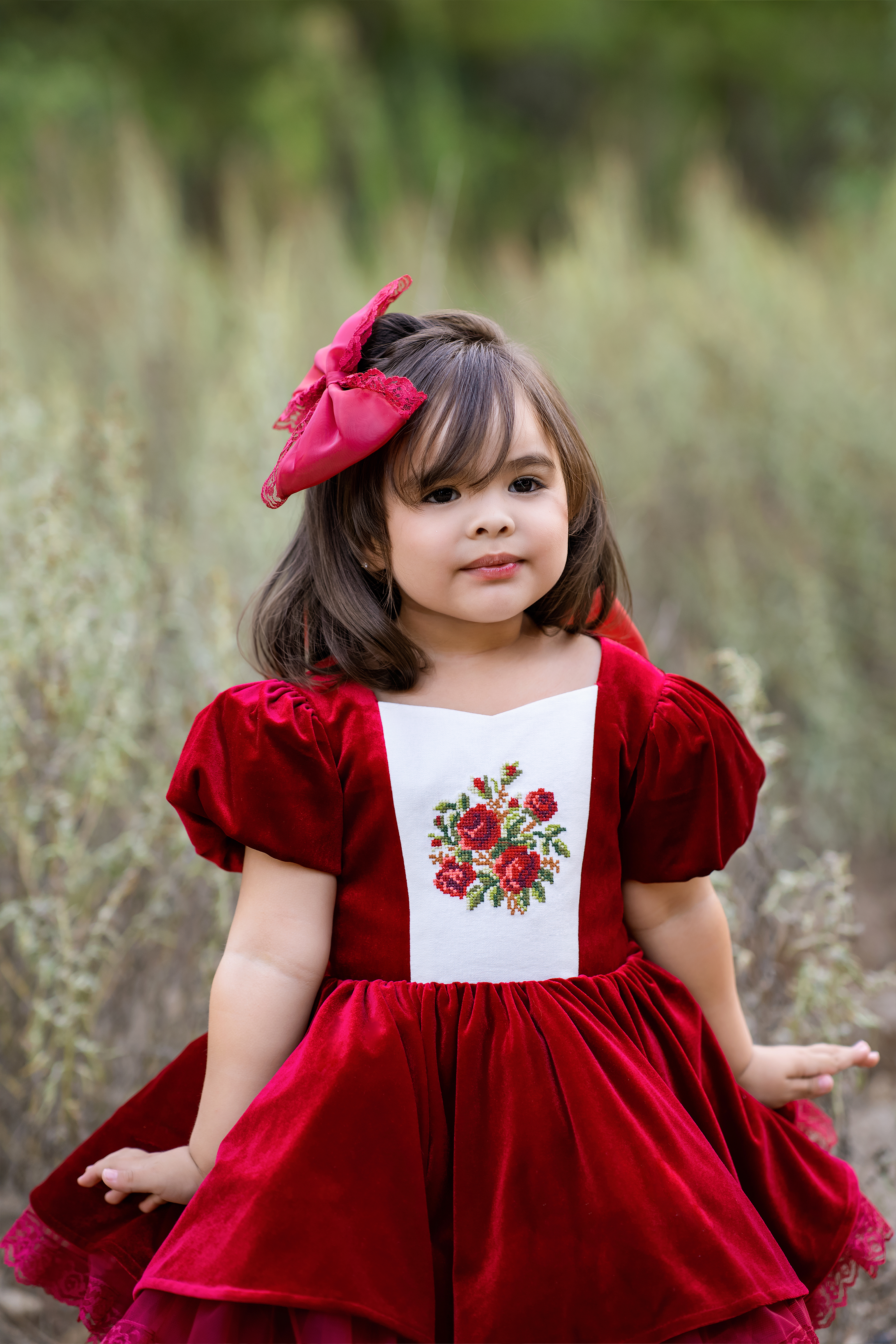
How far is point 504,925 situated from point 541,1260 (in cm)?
31

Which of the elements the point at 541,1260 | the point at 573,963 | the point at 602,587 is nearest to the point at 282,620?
the point at 602,587

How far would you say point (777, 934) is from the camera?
1.71m

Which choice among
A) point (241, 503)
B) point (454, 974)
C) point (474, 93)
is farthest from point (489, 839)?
point (474, 93)

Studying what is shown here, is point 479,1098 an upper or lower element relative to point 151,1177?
upper

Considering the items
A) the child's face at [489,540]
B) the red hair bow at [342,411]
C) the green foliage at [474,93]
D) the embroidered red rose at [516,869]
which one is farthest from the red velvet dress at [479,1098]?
the green foliage at [474,93]

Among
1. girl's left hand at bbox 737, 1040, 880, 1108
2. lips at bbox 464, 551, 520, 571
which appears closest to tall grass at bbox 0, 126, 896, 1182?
girl's left hand at bbox 737, 1040, 880, 1108

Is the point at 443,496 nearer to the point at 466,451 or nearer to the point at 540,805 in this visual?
the point at 466,451

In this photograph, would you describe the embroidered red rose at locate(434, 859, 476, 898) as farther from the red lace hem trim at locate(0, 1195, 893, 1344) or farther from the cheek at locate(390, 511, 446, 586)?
the red lace hem trim at locate(0, 1195, 893, 1344)

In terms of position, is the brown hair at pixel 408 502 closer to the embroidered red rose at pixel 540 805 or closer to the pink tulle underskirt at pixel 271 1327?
the embroidered red rose at pixel 540 805

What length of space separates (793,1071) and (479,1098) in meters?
0.47

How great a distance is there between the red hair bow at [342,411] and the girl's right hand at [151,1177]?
704 millimetres

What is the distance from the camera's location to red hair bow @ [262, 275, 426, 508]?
3.99 feet

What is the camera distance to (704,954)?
1.35 meters

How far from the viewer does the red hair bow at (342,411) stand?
122cm
